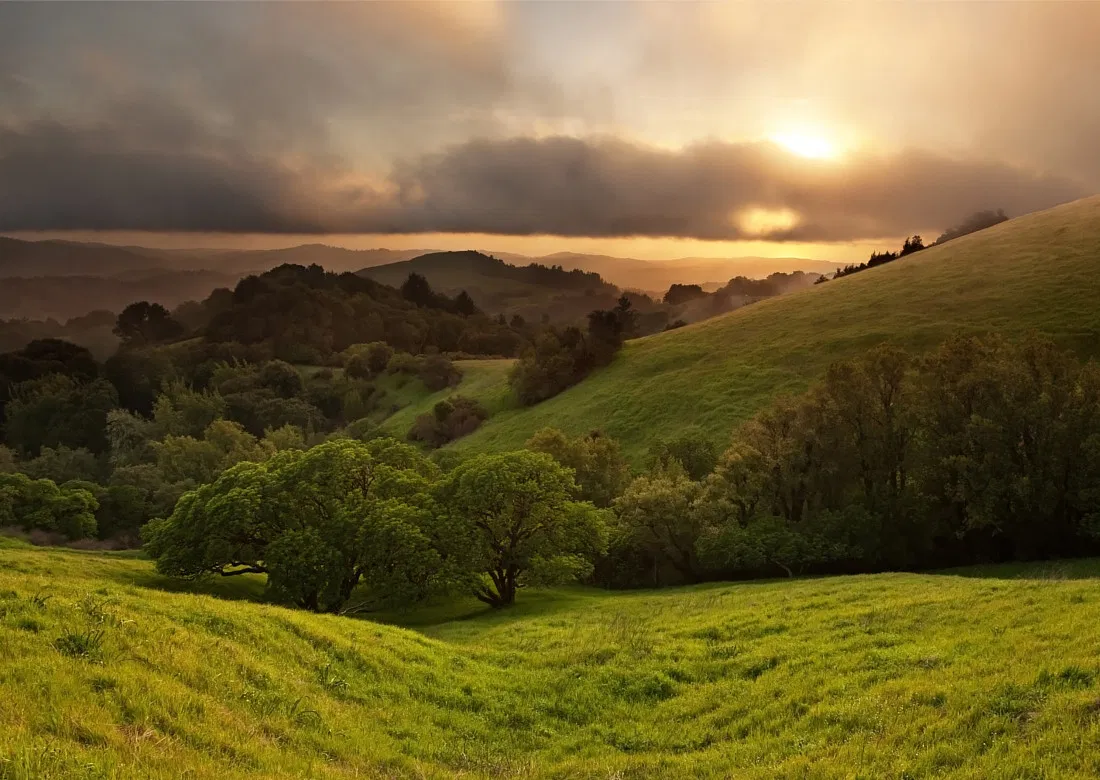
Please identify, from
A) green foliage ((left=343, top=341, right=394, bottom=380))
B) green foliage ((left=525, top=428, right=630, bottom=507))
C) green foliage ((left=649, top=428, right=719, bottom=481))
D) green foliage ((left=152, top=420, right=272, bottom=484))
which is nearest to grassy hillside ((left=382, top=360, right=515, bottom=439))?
green foliage ((left=343, top=341, right=394, bottom=380))

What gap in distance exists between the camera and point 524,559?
44438 millimetres

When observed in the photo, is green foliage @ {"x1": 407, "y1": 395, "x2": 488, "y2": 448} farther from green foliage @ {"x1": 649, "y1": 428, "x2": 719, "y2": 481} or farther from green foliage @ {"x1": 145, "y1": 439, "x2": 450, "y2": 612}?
green foliage @ {"x1": 145, "y1": 439, "x2": 450, "y2": 612}

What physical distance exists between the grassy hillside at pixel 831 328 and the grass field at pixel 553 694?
6267 cm

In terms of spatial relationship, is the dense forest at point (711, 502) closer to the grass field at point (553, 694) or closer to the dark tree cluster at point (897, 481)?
the dark tree cluster at point (897, 481)

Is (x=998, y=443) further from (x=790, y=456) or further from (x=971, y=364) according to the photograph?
(x=790, y=456)

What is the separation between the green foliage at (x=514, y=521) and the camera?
44.2 metres

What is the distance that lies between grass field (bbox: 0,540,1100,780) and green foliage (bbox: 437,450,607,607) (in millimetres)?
19769

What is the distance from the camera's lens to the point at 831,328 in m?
105

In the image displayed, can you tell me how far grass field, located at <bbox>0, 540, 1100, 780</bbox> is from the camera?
35.0ft

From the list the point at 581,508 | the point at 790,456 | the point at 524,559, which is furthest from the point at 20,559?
the point at 790,456

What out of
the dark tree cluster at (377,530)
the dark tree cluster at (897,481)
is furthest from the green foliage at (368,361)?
the dark tree cluster at (897,481)

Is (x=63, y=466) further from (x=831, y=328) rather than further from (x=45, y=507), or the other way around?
(x=831, y=328)

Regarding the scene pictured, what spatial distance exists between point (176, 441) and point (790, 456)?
282 feet

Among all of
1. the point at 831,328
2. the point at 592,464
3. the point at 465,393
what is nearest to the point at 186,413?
the point at 465,393
